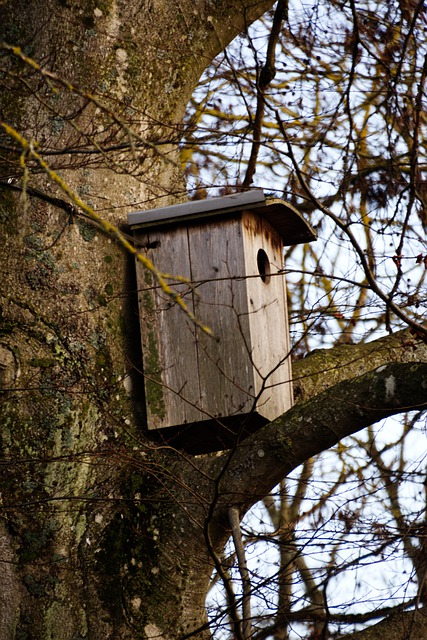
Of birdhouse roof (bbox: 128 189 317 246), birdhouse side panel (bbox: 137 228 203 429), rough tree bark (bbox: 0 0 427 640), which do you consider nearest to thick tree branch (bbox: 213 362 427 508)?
rough tree bark (bbox: 0 0 427 640)

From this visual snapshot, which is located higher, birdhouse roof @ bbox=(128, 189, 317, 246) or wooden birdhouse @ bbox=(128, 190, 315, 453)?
birdhouse roof @ bbox=(128, 189, 317, 246)

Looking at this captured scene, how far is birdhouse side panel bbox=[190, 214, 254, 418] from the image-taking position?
12.0 feet

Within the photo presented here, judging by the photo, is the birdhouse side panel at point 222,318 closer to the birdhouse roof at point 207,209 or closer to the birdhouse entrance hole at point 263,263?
the birdhouse roof at point 207,209

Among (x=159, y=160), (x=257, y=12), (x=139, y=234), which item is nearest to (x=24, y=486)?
(x=139, y=234)

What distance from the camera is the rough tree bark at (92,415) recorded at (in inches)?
130

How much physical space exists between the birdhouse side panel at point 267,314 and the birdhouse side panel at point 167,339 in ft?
0.77

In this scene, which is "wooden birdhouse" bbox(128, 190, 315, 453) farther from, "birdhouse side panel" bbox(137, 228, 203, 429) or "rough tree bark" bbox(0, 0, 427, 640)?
"rough tree bark" bbox(0, 0, 427, 640)

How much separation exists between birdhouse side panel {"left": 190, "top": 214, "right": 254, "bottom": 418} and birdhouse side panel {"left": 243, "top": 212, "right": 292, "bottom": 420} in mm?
38

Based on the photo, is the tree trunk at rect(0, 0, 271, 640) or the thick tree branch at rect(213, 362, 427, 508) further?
the tree trunk at rect(0, 0, 271, 640)

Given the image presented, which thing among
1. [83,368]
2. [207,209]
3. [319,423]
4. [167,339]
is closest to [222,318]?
[167,339]

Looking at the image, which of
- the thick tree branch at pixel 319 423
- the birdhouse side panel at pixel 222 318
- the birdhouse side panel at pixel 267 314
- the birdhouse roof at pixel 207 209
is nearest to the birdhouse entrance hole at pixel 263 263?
the birdhouse side panel at pixel 267 314

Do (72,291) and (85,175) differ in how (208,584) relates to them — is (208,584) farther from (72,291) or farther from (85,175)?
(85,175)

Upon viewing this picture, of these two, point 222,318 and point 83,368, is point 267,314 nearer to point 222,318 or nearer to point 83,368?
point 222,318

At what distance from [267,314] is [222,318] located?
290mm
